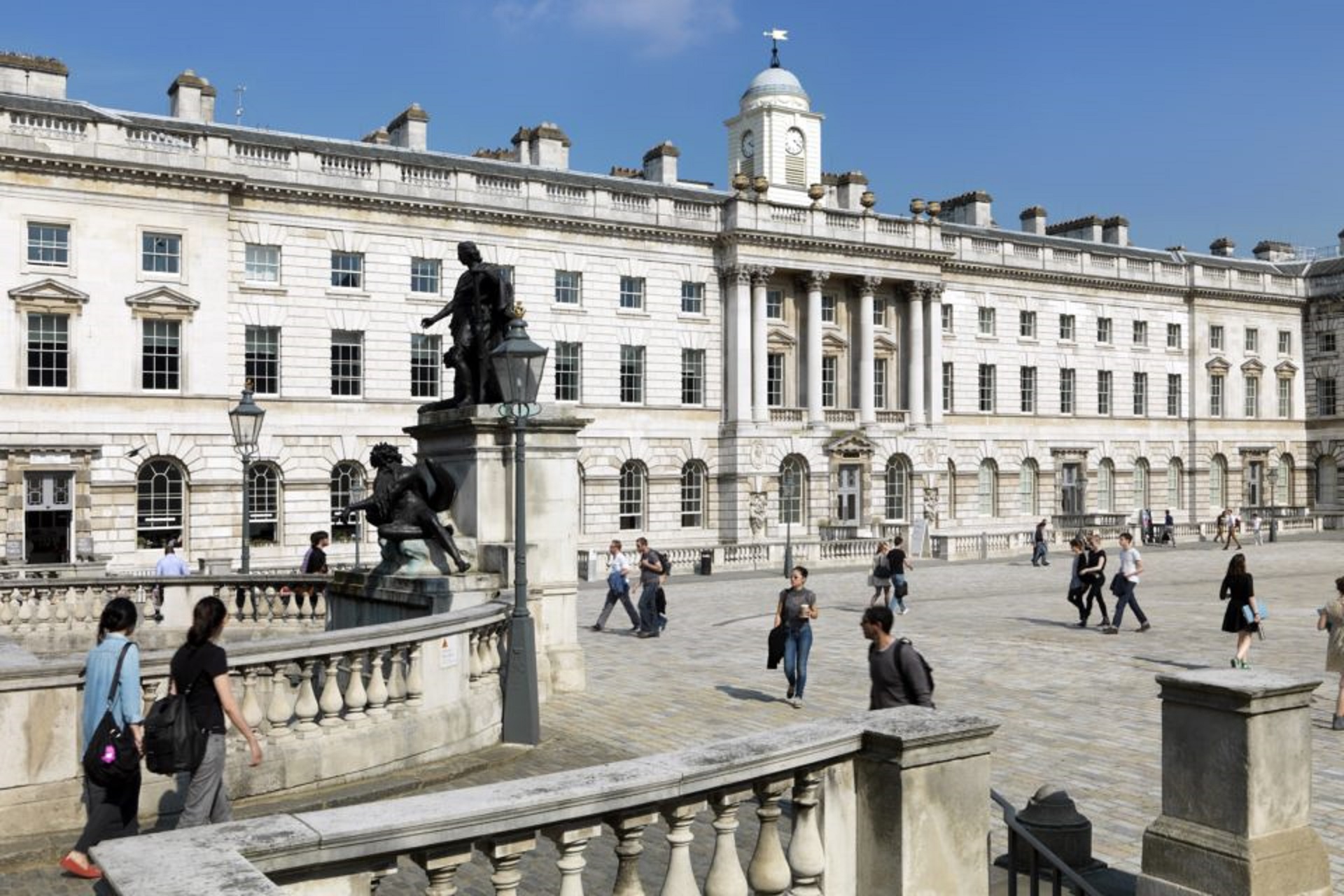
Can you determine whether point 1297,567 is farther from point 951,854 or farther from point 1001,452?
point 951,854

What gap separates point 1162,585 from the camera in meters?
33.5

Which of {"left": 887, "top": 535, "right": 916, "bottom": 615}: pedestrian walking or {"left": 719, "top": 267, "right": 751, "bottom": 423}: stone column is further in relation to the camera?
{"left": 719, "top": 267, "right": 751, "bottom": 423}: stone column

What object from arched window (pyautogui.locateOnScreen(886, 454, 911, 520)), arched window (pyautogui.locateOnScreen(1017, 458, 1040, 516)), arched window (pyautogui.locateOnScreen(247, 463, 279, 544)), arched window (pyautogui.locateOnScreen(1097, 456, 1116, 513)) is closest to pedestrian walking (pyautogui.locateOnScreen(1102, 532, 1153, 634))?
arched window (pyautogui.locateOnScreen(247, 463, 279, 544))

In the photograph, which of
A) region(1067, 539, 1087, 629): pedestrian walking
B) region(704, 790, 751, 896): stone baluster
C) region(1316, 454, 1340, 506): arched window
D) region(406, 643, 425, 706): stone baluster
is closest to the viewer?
region(704, 790, 751, 896): stone baluster

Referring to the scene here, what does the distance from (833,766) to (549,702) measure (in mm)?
9698

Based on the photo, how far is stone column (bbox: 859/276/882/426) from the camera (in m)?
54.1

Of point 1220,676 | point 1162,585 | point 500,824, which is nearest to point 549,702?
point 1220,676

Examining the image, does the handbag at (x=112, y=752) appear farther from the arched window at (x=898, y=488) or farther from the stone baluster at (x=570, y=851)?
the arched window at (x=898, y=488)

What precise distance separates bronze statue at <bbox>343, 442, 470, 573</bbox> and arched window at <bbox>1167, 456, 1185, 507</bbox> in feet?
195

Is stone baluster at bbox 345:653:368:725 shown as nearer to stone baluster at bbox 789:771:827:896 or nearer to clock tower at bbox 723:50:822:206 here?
stone baluster at bbox 789:771:827:896

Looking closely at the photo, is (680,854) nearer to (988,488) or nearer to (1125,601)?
(1125,601)

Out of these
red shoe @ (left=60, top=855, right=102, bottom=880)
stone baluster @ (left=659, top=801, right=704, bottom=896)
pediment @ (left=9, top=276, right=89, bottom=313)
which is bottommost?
red shoe @ (left=60, top=855, right=102, bottom=880)

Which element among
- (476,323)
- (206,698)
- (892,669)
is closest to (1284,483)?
(476,323)

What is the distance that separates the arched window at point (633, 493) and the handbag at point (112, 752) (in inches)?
1644
